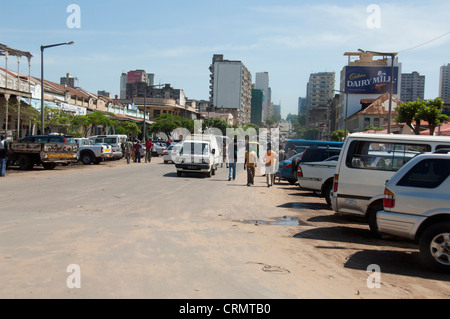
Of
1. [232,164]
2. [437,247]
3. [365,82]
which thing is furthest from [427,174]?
[365,82]

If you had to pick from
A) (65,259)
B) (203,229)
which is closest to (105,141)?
(203,229)

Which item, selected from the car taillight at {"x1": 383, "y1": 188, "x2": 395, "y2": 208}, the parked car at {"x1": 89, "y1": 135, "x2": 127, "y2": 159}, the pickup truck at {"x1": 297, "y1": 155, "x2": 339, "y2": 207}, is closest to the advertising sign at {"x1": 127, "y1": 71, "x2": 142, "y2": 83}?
the parked car at {"x1": 89, "y1": 135, "x2": 127, "y2": 159}

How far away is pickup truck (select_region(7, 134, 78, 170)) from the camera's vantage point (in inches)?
949

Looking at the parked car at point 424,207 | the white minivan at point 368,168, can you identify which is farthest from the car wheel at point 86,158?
the parked car at point 424,207

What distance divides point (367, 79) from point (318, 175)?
87152mm

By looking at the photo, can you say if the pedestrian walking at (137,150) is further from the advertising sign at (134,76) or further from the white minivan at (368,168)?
the advertising sign at (134,76)

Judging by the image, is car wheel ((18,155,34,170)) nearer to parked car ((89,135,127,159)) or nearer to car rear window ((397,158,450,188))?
parked car ((89,135,127,159))

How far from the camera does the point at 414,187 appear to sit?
7.56 meters

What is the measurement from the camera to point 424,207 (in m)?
7.37

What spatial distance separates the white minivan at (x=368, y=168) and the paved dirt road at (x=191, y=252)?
66 centimetres

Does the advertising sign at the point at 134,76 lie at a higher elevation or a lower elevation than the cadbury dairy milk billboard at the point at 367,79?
higher

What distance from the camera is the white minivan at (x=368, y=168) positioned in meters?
10.1
